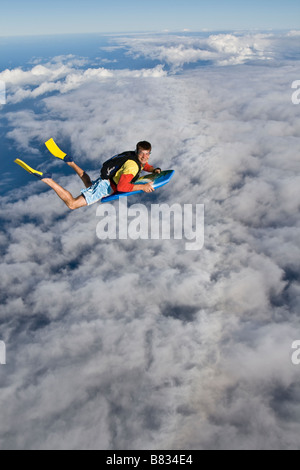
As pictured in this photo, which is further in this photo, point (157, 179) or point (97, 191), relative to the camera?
point (157, 179)

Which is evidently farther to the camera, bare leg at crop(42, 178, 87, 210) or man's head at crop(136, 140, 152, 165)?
bare leg at crop(42, 178, 87, 210)

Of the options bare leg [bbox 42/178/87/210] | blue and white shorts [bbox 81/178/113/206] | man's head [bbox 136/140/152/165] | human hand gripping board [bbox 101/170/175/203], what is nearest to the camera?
man's head [bbox 136/140/152/165]

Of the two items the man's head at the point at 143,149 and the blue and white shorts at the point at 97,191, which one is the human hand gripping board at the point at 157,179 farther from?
the man's head at the point at 143,149

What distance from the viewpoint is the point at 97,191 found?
708 centimetres

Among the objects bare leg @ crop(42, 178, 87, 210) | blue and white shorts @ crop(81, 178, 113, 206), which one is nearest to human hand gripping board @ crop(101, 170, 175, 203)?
blue and white shorts @ crop(81, 178, 113, 206)

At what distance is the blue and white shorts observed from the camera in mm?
7035

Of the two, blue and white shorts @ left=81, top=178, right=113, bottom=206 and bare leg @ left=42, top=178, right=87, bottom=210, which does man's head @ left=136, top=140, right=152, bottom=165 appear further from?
bare leg @ left=42, top=178, right=87, bottom=210

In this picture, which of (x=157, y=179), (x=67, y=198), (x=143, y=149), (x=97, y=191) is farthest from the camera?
(x=157, y=179)

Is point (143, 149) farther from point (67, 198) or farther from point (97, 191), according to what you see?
point (67, 198)

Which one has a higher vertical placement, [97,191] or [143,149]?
[143,149]

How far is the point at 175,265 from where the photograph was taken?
109 meters

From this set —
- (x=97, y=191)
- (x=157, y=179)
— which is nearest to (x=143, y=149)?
(x=157, y=179)

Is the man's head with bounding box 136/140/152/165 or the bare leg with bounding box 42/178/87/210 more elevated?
the man's head with bounding box 136/140/152/165

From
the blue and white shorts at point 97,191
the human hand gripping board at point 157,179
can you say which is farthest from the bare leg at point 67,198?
the human hand gripping board at point 157,179
